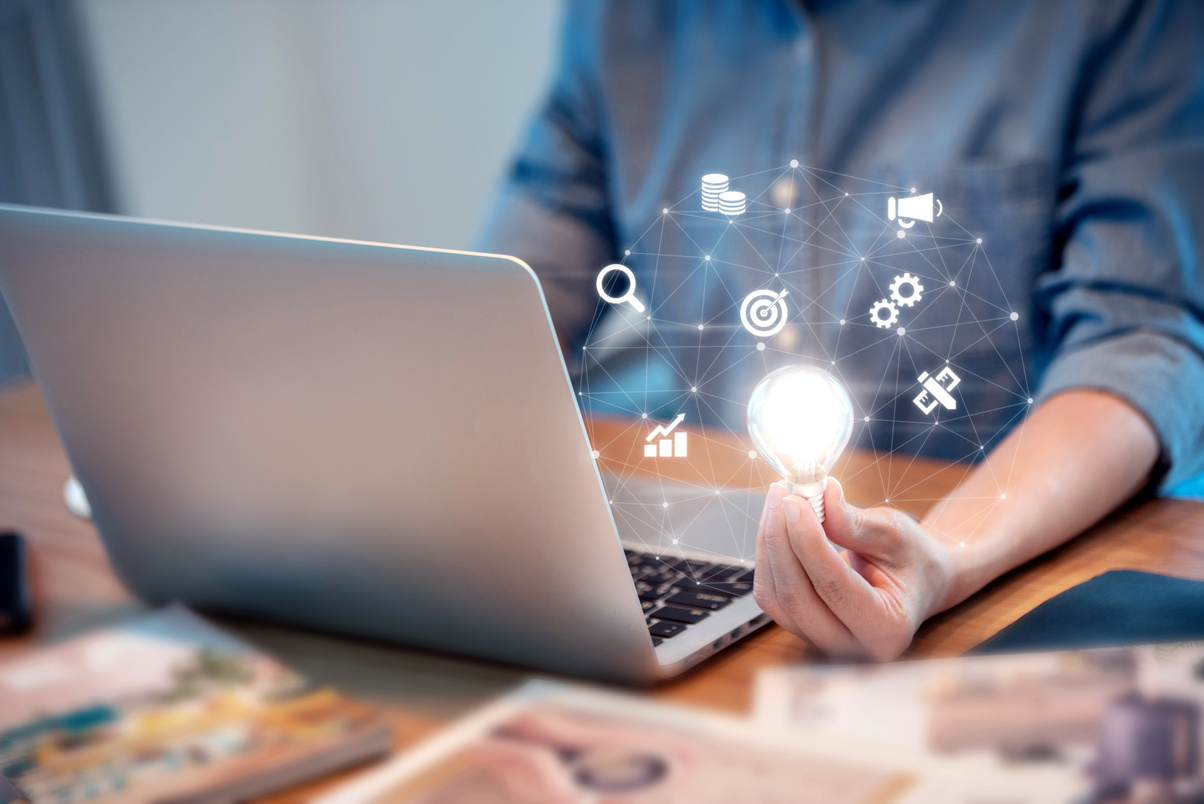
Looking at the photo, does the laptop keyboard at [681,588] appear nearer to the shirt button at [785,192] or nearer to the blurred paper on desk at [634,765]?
the blurred paper on desk at [634,765]

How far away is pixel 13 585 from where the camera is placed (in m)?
0.60

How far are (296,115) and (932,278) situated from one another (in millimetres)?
2399

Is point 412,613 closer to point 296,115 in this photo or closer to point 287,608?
point 287,608

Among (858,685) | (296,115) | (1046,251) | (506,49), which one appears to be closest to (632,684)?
(858,685)

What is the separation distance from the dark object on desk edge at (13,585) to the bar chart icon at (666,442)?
368 mm

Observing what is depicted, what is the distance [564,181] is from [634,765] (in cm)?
76

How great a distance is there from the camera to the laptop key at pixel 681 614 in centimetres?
50

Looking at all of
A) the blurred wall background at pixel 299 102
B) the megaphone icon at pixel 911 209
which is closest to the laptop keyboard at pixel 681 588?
the megaphone icon at pixel 911 209

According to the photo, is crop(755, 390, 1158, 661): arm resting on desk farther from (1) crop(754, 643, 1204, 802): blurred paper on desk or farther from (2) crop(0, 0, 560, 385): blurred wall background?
(2) crop(0, 0, 560, 385): blurred wall background

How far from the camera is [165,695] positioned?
0.46 metres

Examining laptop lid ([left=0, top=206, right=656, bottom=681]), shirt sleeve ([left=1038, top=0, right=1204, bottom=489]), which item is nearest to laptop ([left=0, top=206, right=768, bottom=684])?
laptop lid ([left=0, top=206, right=656, bottom=681])

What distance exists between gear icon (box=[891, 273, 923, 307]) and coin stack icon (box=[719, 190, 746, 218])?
83mm

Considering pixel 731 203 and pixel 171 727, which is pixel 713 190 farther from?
pixel 171 727

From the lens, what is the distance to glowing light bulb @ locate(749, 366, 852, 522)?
17.9 inches
